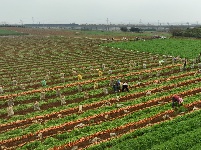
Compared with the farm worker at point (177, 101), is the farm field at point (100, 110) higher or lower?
lower

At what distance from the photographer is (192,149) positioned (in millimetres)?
15914

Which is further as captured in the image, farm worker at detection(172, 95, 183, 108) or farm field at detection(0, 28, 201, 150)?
farm worker at detection(172, 95, 183, 108)

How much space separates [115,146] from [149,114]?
19.9ft

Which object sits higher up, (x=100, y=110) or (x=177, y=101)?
(x=177, y=101)

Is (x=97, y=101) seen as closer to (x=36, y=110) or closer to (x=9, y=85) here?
(x=36, y=110)

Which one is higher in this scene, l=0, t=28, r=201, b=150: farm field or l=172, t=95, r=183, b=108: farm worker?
l=172, t=95, r=183, b=108: farm worker

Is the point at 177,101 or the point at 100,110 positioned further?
the point at 100,110

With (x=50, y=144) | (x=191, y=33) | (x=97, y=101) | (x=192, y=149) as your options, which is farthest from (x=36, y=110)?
(x=191, y=33)

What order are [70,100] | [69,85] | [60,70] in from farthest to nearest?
[60,70]
[69,85]
[70,100]

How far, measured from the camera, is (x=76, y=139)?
1883 centimetres

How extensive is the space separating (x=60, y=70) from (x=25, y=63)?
34.5 ft

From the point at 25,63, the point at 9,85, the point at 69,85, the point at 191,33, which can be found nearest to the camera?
the point at 69,85

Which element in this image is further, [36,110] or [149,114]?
[36,110]

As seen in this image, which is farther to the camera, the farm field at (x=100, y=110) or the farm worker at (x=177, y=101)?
the farm worker at (x=177, y=101)
